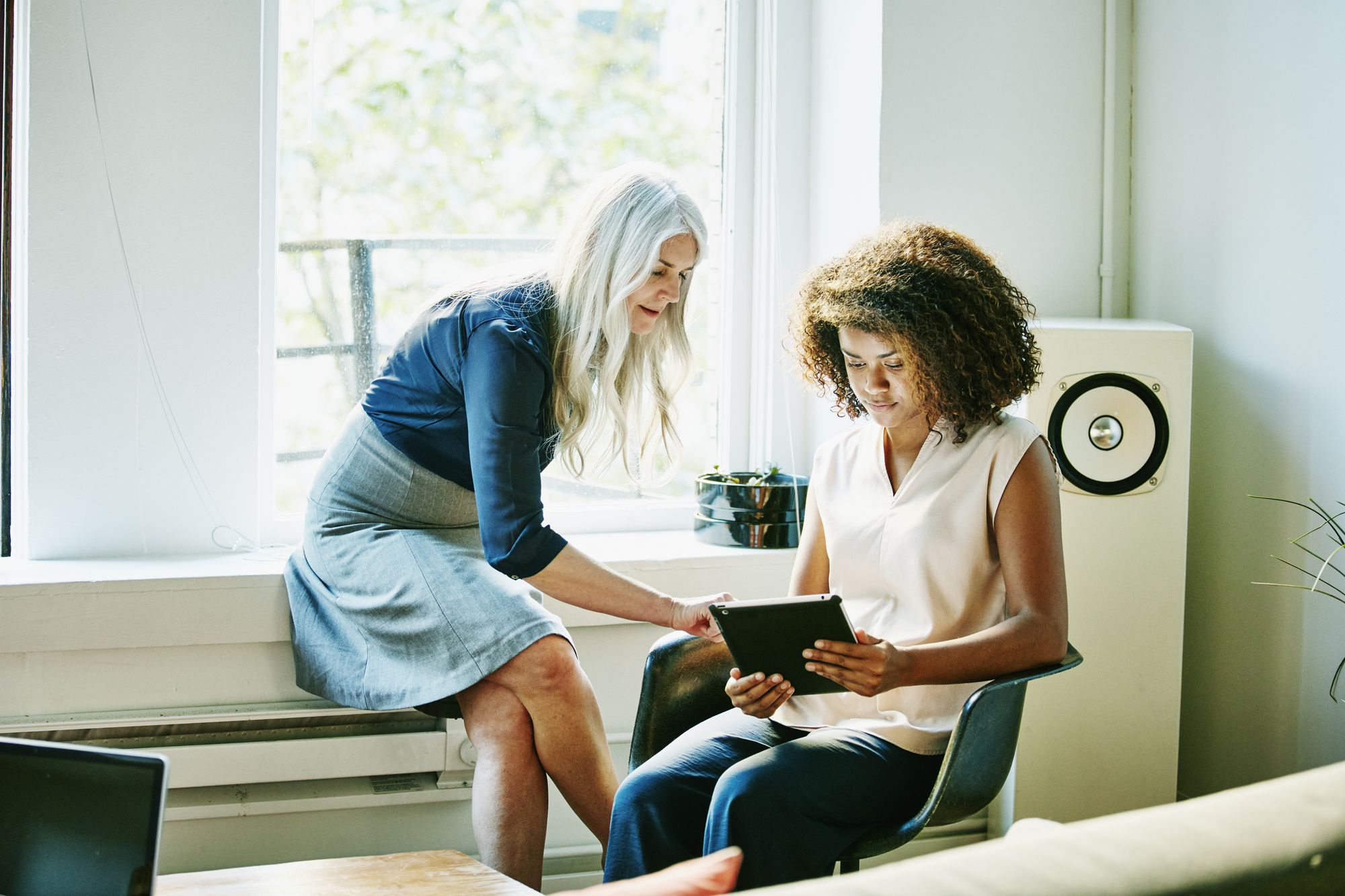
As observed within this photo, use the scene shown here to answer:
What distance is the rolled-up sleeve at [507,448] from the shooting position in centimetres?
182

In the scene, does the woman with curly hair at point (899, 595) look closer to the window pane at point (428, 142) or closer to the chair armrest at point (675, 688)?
the chair armrest at point (675, 688)

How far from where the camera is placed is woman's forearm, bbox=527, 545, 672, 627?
1.90m

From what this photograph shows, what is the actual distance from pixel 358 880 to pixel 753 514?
1.33 metres

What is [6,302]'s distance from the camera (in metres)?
2.33

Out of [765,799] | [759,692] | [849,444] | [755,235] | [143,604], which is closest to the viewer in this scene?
[765,799]

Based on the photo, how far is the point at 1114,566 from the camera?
233 centimetres

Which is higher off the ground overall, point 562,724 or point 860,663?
point 860,663

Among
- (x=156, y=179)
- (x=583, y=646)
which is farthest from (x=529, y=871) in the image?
(x=156, y=179)

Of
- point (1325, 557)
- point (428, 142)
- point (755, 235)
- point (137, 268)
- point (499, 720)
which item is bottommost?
point (499, 720)

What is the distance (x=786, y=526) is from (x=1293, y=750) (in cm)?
110

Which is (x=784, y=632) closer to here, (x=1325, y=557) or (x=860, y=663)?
(x=860, y=663)

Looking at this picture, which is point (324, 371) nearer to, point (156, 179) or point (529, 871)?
point (156, 179)

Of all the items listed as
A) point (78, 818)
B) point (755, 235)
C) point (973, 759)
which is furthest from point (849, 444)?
point (78, 818)

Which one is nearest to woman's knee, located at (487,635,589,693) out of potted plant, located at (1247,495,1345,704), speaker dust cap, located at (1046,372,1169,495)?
speaker dust cap, located at (1046,372,1169,495)
